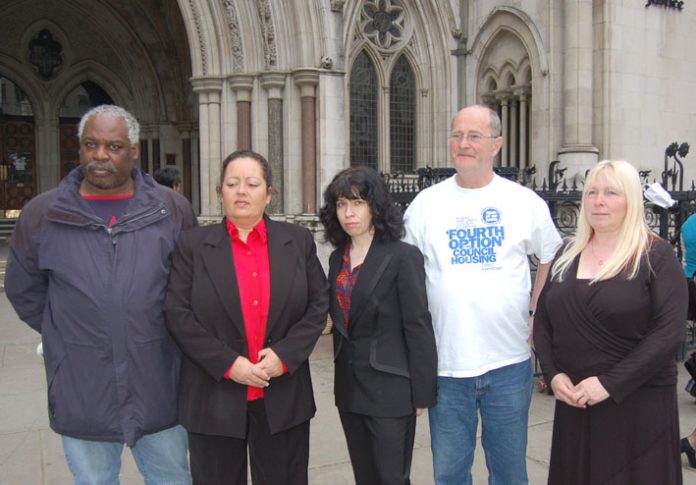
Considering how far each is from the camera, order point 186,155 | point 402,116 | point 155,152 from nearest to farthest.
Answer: point 402,116
point 186,155
point 155,152

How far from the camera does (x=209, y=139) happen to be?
38.3 feet

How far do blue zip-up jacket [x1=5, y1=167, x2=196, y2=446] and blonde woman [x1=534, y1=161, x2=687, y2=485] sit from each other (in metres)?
1.64

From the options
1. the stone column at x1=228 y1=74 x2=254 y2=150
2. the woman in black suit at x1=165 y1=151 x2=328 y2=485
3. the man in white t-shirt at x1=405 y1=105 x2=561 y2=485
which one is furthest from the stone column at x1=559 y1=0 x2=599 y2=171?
the woman in black suit at x1=165 y1=151 x2=328 y2=485

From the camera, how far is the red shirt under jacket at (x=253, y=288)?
2906 mm

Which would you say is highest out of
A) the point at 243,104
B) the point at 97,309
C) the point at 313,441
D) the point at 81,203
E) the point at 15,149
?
the point at 243,104

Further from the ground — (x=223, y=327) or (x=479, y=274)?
(x=479, y=274)

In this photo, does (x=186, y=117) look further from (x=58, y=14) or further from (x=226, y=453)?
(x=226, y=453)

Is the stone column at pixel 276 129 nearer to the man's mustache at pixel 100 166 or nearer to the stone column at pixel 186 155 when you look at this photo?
the stone column at pixel 186 155

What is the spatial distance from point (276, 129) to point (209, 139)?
1244mm

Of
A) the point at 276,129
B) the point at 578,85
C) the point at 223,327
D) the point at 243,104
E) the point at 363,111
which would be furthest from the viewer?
the point at 363,111

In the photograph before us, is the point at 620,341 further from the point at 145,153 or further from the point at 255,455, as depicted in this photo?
the point at 145,153

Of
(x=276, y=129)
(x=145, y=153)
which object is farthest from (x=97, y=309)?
(x=145, y=153)

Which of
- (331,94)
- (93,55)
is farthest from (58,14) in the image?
(331,94)

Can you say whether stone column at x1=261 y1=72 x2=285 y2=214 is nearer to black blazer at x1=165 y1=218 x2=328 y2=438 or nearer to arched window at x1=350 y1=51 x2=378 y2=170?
arched window at x1=350 y1=51 x2=378 y2=170
